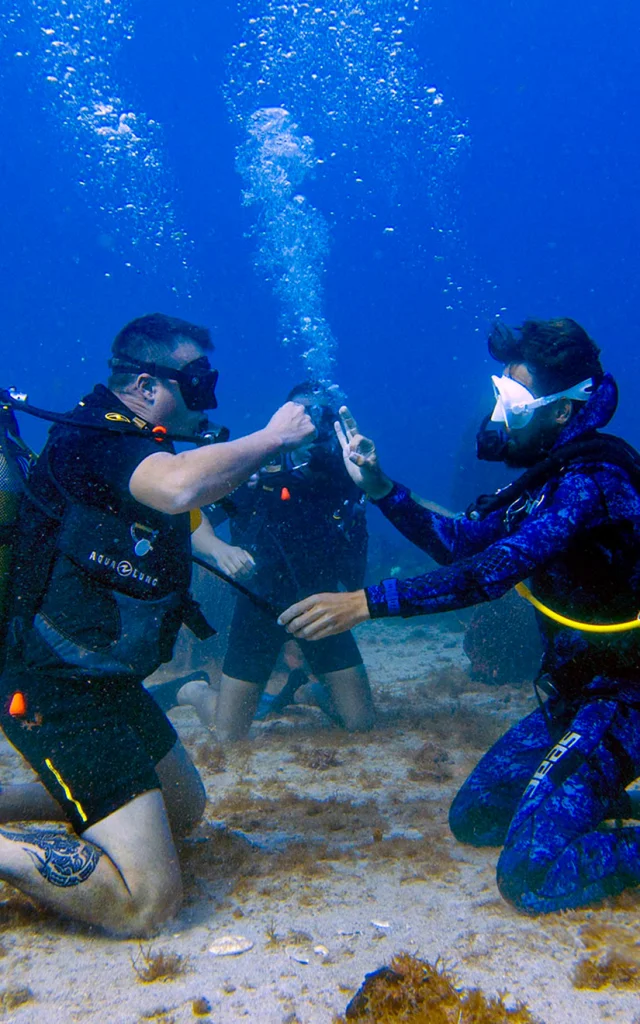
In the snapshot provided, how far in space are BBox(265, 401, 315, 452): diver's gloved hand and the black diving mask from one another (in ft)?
1.50

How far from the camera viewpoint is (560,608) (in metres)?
3.05

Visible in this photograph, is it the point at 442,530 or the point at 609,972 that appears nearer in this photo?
the point at 609,972

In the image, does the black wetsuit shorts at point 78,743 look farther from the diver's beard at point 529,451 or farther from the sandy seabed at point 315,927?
the diver's beard at point 529,451

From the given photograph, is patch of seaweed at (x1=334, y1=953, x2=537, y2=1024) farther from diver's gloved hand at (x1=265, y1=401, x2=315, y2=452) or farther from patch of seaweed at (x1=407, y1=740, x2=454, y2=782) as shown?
patch of seaweed at (x1=407, y1=740, x2=454, y2=782)

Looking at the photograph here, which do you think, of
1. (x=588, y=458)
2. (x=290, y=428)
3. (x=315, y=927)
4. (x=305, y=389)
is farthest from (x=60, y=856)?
(x=305, y=389)

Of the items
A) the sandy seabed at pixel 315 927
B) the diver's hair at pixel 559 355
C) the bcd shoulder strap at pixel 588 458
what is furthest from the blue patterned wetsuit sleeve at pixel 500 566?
the sandy seabed at pixel 315 927

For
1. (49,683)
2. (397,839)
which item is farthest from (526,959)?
(49,683)

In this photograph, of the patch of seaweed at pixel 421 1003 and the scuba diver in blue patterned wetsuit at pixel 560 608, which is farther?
the scuba diver in blue patterned wetsuit at pixel 560 608

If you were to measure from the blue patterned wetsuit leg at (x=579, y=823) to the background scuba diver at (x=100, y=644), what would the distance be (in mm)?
1672

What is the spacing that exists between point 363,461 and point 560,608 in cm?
161

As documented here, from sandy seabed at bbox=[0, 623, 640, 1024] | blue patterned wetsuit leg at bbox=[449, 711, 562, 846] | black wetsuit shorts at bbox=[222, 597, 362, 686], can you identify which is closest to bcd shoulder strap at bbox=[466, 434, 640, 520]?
blue patterned wetsuit leg at bbox=[449, 711, 562, 846]

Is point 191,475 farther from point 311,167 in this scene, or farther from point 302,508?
point 311,167

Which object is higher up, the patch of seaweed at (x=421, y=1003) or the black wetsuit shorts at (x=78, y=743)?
the black wetsuit shorts at (x=78, y=743)

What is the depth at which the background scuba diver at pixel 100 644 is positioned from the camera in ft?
8.00
